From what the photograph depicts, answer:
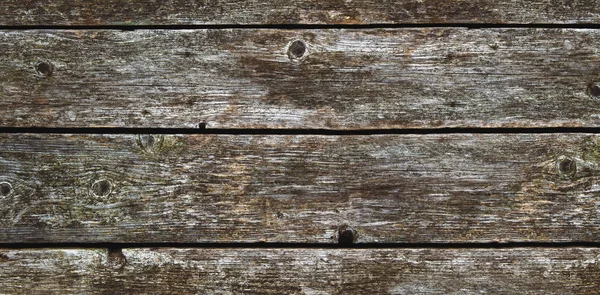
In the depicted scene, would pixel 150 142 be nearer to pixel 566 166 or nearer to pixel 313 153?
pixel 313 153

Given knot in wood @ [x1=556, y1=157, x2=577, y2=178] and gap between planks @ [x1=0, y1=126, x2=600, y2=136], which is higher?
gap between planks @ [x1=0, y1=126, x2=600, y2=136]

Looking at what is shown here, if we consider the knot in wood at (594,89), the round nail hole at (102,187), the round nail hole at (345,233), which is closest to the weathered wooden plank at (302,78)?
the knot in wood at (594,89)

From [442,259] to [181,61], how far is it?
803 mm

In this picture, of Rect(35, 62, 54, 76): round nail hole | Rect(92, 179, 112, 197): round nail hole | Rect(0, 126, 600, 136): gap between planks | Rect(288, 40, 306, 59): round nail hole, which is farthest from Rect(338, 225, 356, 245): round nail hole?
Rect(35, 62, 54, 76): round nail hole

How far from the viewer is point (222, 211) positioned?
139cm

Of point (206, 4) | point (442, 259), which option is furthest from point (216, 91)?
point (442, 259)

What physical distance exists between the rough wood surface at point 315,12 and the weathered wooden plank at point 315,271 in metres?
0.56

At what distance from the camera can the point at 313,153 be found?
1383 millimetres

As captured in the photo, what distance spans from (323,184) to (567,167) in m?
0.60

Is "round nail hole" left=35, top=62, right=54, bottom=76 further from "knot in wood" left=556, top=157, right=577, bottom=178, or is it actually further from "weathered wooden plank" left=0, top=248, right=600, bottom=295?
"knot in wood" left=556, top=157, right=577, bottom=178

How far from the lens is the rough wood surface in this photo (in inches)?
54.8

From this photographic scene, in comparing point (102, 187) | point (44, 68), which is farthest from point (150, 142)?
point (44, 68)

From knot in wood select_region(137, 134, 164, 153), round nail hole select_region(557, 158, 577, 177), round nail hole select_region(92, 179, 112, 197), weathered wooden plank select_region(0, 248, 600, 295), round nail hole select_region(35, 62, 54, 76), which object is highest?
round nail hole select_region(35, 62, 54, 76)

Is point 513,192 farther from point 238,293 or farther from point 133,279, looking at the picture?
point 133,279
